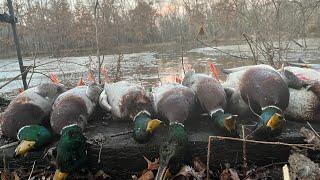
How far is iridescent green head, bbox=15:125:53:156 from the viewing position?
3.53 metres

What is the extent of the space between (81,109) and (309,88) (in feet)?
7.18

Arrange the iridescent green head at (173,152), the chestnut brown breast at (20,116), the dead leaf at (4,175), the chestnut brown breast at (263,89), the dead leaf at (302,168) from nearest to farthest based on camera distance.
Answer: the dead leaf at (302,168) < the iridescent green head at (173,152) < the dead leaf at (4,175) < the chestnut brown breast at (263,89) < the chestnut brown breast at (20,116)

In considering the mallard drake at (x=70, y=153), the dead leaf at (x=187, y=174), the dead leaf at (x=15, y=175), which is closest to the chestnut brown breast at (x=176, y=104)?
the dead leaf at (x=187, y=174)

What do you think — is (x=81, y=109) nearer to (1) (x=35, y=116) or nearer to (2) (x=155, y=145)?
(1) (x=35, y=116)

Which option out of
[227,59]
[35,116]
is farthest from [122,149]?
[227,59]

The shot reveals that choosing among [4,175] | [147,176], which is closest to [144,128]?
[147,176]

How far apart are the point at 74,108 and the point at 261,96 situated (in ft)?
5.72

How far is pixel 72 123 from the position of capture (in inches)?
148

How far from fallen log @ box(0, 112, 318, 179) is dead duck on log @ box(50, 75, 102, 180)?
8.9 inches

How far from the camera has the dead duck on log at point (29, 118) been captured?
11.8 ft

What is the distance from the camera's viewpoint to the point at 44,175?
3559mm

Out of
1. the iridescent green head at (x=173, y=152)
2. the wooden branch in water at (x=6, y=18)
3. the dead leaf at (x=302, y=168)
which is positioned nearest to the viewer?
the dead leaf at (x=302, y=168)

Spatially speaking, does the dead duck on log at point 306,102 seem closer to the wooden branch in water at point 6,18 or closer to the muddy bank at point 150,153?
the muddy bank at point 150,153

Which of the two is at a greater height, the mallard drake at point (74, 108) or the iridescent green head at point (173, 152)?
the mallard drake at point (74, 108)
